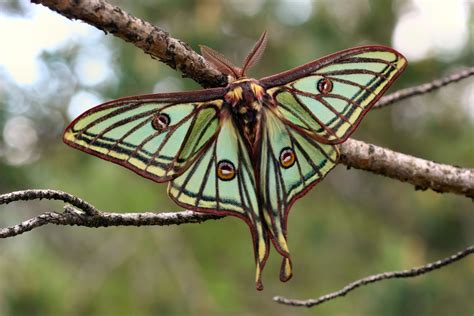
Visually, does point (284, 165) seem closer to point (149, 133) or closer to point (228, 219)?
point (149, 133)

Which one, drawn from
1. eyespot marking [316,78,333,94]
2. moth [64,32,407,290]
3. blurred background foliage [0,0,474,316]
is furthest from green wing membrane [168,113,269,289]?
blurred background foliage [0,0,474,316]

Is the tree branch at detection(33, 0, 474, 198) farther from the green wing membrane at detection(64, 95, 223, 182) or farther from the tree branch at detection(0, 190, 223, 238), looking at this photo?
the tree branch at detection(0, 190, 223, 238)

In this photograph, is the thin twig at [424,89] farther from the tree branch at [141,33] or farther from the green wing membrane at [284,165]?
the tree branch at [141,33]

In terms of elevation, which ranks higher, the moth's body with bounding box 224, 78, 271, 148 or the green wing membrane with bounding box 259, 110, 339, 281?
the moth's body with bounding box 224, 78, 271, 148

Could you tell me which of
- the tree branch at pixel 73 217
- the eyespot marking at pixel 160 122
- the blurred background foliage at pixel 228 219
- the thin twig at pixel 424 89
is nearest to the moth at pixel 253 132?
the eyespot marking at pixel 160 122

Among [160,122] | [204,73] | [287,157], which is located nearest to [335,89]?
[287,157]

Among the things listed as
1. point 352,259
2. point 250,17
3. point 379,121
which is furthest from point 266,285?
point 250,17
